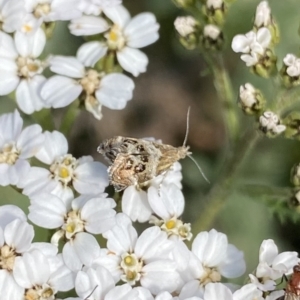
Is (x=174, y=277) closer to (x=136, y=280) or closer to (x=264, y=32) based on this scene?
(x=136, y=280)

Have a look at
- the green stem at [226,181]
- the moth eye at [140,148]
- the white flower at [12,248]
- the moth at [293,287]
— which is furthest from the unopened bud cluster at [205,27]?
the white flower at [12,248]

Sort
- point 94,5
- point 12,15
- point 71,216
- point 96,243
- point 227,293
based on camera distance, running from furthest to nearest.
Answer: point 94,5
point 12,15
point 71,216
point 96,243
point 227,293

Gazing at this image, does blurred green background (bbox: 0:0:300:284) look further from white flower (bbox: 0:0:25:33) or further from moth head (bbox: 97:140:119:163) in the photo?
moth head (bbox: 97:140:119:163)

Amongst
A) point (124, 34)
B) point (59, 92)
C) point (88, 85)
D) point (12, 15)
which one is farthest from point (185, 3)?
point (12, 15)

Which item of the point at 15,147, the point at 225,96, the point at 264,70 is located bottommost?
the point at 15,147

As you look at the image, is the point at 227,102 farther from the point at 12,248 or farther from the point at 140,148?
the point at 12,248
